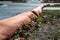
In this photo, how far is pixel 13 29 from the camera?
12.9 ft

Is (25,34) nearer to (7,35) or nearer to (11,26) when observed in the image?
(11,26)

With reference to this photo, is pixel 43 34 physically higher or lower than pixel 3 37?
lower

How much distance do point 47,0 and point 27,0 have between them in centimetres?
164

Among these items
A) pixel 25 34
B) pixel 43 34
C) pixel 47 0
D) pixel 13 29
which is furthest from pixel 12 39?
pixel 47 0

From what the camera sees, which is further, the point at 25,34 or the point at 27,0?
the point at 27,0

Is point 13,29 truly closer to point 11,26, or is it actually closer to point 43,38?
point 11,26

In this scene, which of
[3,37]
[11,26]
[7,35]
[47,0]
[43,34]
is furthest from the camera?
[47,0]

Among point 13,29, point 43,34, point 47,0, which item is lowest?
point 47,0

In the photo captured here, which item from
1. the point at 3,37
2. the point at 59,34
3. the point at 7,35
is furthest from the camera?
the point at 59,34

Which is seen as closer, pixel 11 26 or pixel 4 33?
pixel 4 33

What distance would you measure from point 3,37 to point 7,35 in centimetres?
22

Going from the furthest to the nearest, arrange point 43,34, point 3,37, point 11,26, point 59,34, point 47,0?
point 47,0 → point 43,34 → point 59,34 → point 11,26 → point 3,37

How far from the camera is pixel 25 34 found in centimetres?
431

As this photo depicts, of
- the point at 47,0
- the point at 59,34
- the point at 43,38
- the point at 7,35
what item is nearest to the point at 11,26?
the point at 7,35
